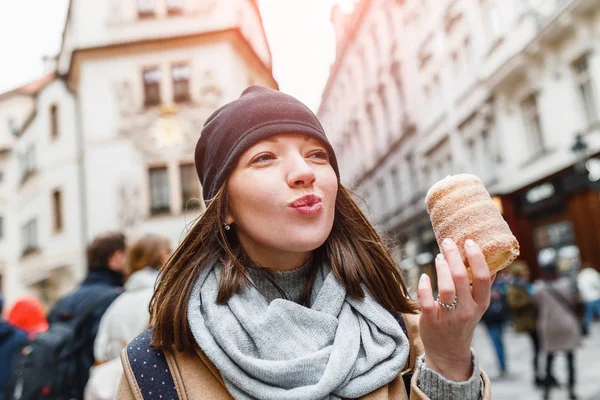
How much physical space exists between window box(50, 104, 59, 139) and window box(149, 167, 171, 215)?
4942 millimetres

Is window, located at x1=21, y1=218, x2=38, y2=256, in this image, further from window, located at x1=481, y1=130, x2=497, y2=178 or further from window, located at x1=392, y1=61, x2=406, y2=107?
window, located at x1=481, y1=130, x2=497, y2=178

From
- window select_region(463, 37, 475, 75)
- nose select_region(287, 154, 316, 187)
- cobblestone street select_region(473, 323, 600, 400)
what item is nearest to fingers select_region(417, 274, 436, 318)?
nose select_region(287, 154, 316, 187)

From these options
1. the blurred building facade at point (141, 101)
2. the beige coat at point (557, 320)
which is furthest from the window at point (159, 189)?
the beige coat at point (557, 320)

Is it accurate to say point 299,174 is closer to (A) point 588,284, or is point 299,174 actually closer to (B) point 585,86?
(B) point 585,86

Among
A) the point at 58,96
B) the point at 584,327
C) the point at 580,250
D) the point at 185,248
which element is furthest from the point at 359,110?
the point at 185,248

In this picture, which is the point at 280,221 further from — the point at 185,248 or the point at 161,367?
the point at 161,367

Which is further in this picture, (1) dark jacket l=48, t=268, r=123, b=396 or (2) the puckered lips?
(1) dark jacket l=48, t=268, r=123, b=396

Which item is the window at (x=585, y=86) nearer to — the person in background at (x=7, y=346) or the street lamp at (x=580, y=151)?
the street lamp at (x=580, y=151)

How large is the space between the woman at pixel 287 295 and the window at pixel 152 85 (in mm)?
15054

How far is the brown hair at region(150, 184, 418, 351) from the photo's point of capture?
1.36 metres

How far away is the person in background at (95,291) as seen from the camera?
11.3 ft

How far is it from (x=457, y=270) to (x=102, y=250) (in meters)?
3.16

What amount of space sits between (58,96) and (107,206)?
18.0 feet

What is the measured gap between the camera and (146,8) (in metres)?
16.1
